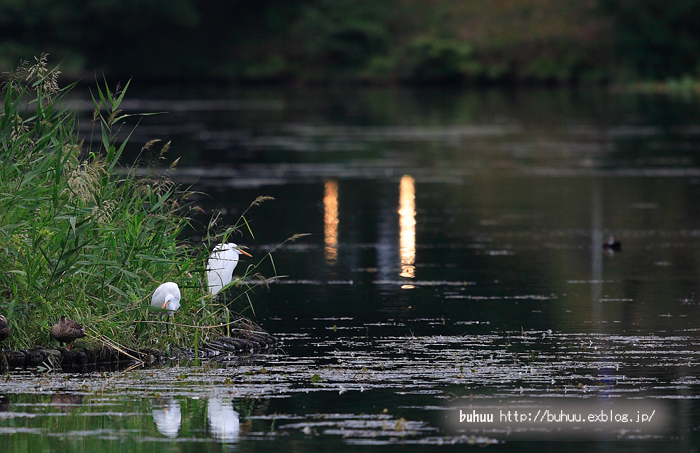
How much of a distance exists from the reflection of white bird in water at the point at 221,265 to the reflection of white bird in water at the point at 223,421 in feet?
8.57

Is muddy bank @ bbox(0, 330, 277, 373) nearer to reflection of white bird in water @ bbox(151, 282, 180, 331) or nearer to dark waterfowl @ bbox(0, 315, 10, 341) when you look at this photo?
dark waterfowl @ bbox(0, 315, 10, 341)

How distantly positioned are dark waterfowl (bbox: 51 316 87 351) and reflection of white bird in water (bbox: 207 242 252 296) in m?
1.64

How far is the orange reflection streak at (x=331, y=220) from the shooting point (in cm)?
1778

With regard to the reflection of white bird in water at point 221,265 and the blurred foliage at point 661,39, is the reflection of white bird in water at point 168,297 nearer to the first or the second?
the reflection of white bird in water at point 221,265

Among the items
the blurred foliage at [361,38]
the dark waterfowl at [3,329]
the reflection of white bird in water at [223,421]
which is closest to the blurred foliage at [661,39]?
the blurred foliage at [361,38]

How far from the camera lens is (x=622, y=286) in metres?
14.8

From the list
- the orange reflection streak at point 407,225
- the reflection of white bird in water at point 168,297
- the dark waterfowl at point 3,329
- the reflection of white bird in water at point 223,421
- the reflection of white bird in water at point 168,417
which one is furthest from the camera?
the orange reflection streak at point 407,225

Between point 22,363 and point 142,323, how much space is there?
1125 mm

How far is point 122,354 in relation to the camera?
11.0m

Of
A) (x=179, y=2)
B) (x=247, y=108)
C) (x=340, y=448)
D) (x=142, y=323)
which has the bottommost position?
(x=340, y=448)

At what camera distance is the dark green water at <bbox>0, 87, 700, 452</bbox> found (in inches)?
338

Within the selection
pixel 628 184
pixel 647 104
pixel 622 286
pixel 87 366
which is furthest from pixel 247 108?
pixel 87 366

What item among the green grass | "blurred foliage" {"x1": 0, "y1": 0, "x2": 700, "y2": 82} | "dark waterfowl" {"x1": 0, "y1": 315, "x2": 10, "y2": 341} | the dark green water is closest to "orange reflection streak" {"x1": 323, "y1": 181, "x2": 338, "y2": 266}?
the dark green water

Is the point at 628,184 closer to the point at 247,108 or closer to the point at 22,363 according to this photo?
the point at 22,363
